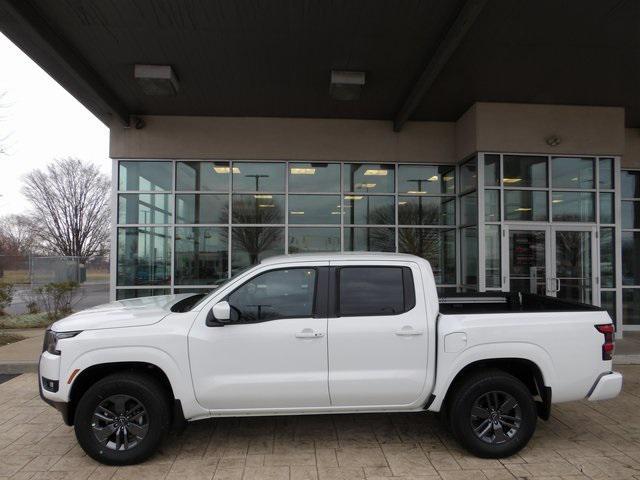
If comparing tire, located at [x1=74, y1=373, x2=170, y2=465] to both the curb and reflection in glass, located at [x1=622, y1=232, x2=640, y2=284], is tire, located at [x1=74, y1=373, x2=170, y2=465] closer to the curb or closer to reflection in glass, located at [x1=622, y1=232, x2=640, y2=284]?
the curb

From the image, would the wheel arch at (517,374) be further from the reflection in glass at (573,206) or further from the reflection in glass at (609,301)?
the reflection in glass at (609,301)

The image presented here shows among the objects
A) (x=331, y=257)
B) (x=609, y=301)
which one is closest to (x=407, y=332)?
(x=331, y=257)

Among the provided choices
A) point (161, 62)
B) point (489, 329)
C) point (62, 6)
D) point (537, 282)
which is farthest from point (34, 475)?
point (537, 282)

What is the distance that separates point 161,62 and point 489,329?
6.87 metres

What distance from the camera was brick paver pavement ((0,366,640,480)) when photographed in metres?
3.95

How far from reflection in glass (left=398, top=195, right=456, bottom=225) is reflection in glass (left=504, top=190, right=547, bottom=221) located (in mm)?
1492

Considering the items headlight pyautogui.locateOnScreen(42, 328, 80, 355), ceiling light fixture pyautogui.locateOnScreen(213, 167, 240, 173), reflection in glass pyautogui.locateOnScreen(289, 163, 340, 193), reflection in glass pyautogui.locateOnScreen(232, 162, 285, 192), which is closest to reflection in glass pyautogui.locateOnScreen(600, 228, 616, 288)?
reflection in glass pyautogui.locateOnScreen(289, 163, 340, 193)

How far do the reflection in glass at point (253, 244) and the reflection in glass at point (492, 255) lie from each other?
455 centimetres

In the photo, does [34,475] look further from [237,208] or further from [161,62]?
[237,208]

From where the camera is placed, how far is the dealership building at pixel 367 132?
6.77 m

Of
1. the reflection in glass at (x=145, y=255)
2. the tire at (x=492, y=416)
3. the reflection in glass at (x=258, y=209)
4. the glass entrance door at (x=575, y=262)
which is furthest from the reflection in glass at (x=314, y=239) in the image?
the tire at (x=492, y=416)

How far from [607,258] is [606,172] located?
1888mm

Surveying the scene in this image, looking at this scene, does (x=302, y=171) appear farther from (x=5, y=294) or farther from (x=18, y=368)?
(x=5, y=294)

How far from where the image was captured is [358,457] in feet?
13.9
